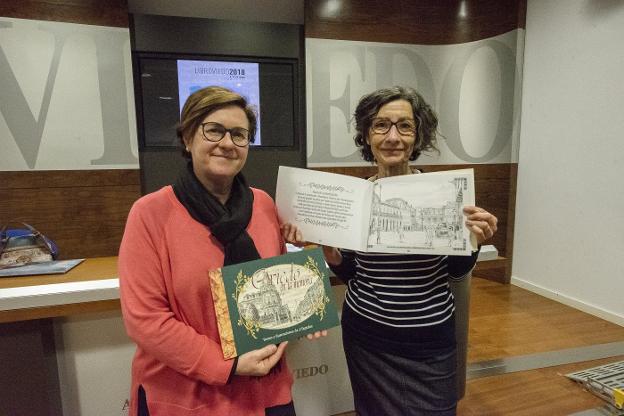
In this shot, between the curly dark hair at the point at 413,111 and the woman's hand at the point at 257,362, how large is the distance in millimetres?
715

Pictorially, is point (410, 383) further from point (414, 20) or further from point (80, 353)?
point (414, 20)

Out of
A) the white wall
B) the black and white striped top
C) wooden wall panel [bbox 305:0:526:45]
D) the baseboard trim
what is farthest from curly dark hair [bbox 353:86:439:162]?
the baseboard trim

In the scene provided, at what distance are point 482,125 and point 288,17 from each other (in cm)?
228

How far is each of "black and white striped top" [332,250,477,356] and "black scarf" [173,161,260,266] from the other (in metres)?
0.38

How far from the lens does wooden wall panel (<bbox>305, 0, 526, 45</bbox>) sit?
3506 mm

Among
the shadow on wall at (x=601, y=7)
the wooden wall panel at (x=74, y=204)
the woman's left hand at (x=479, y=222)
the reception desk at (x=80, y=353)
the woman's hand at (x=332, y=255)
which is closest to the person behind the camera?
the woman's left hand at (x=479, y=222)

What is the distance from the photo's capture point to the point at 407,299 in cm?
107

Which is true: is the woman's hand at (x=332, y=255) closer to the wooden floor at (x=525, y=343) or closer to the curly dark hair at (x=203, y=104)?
the curly dark hair at (x=203, y=104)

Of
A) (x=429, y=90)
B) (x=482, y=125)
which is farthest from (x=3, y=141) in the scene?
(x=482, y=125)

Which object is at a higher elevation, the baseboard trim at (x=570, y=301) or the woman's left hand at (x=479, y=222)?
the woman's left hand at (x=479, y=222)

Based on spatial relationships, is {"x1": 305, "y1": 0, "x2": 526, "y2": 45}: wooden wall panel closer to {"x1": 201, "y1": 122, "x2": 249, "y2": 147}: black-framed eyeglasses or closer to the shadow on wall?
the shadow on wall

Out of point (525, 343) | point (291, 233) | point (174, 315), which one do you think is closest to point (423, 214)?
point (291, 233)

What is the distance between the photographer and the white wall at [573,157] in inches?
113

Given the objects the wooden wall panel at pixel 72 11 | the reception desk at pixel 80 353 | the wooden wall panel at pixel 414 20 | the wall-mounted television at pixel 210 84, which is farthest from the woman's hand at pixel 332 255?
the wooden wall panel at pixel 72 11
